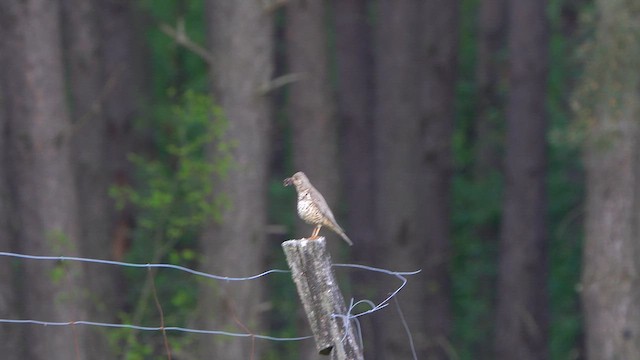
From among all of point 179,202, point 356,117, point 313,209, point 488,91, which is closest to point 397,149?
point 356,117

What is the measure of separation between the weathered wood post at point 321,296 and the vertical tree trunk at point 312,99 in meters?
8.33

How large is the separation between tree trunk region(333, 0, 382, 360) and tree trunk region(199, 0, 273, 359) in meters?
3.65

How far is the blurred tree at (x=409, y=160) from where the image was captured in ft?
44.6

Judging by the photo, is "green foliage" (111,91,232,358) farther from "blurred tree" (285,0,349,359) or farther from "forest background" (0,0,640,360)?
"blurred tree" (285,0,349,359)

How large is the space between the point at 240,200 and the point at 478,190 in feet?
22.3

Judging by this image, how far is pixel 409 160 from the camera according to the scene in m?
13.7

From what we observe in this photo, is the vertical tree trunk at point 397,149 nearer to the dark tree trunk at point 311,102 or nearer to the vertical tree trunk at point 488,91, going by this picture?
the dark tree trunk at point 311,102

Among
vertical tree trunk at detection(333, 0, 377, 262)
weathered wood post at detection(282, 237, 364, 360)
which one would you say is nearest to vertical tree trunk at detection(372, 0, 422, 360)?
vertical tree trunk at detection(333, 0, 377, 262)

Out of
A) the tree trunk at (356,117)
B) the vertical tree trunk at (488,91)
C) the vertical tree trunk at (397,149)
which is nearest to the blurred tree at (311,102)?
the vertical tree trunk at (397,149)

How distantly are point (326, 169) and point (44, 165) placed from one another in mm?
3207

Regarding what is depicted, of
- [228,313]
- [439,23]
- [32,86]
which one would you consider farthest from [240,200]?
[439,23]

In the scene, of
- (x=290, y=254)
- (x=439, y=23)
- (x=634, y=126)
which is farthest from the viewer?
→ (x=439, y=23)

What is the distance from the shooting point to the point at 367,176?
15680 millimetres

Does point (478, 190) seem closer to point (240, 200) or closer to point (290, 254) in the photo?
point (240, 200)
